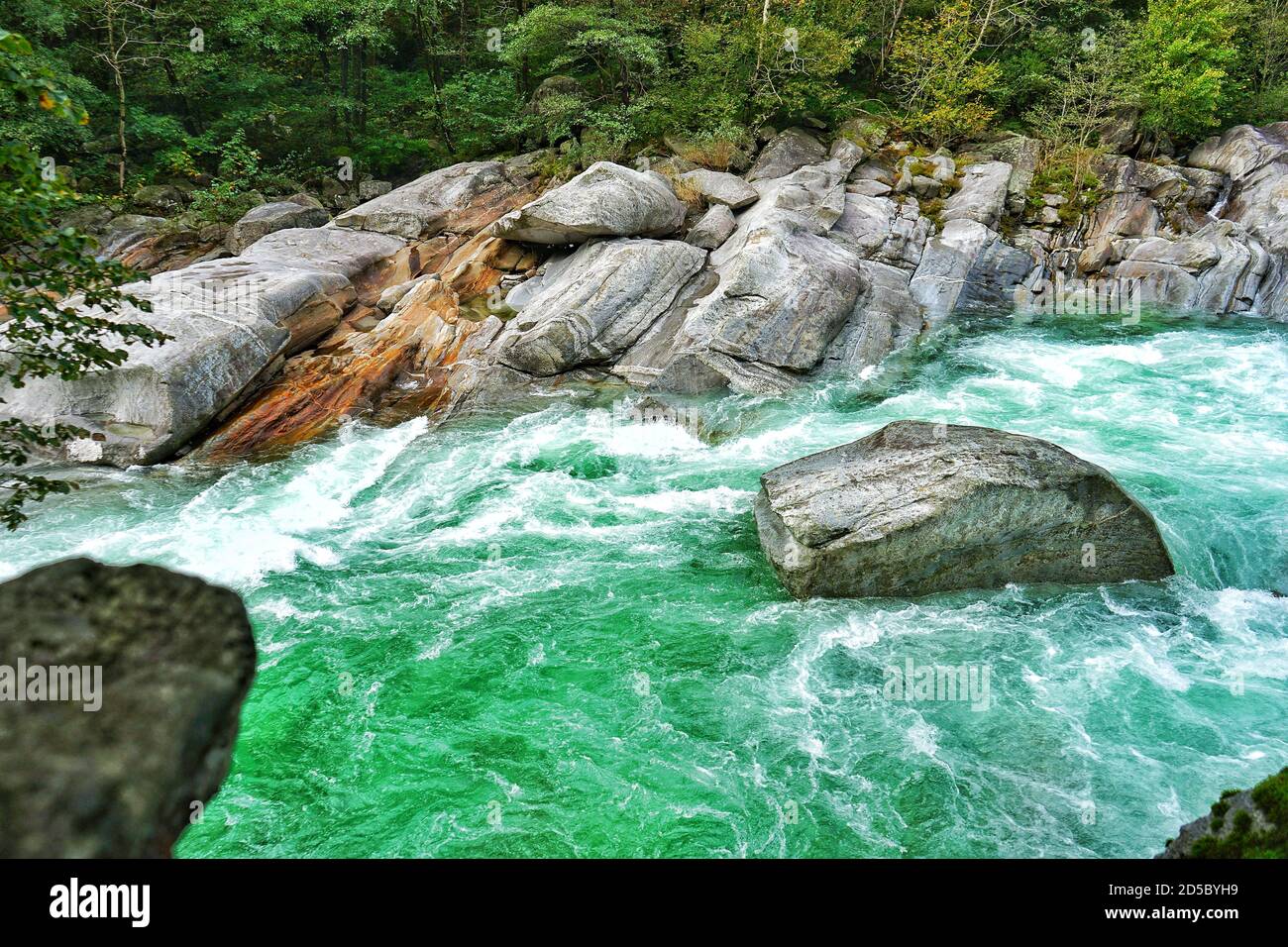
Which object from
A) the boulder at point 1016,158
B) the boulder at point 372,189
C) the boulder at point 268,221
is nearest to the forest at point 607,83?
the boulder at point 1016,158

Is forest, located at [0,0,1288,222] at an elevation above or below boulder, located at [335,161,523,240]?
above

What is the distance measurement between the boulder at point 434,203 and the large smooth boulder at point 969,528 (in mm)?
17943

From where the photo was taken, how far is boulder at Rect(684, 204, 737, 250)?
2206 centimetres

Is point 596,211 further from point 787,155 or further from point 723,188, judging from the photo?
point 787,155

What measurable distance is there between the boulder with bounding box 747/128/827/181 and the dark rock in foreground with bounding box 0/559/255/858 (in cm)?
2591

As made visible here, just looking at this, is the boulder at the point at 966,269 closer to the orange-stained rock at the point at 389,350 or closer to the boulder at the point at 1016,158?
the boulder at the point at 1016,158

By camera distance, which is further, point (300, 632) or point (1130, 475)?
point (1130, 475)

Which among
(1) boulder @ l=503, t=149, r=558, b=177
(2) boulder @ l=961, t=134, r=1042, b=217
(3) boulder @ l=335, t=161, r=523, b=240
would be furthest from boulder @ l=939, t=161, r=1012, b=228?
(3) boulder @ l=335, t=161, r=523, b=240

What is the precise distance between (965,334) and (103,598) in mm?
22366

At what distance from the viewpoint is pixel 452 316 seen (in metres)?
20.6

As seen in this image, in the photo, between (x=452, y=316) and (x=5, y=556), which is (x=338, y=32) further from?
(x=5, y=556)

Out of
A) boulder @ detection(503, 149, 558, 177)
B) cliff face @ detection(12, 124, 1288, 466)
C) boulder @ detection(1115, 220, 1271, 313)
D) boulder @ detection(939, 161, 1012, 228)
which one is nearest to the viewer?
cliff face @ detection(12, 124, 1288, 466)

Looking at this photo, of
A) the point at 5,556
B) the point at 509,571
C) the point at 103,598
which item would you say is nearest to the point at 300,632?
the point at 509,571

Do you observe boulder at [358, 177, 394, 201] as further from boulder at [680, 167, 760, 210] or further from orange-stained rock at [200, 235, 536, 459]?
boulder at [680, 167, 760, 210]
